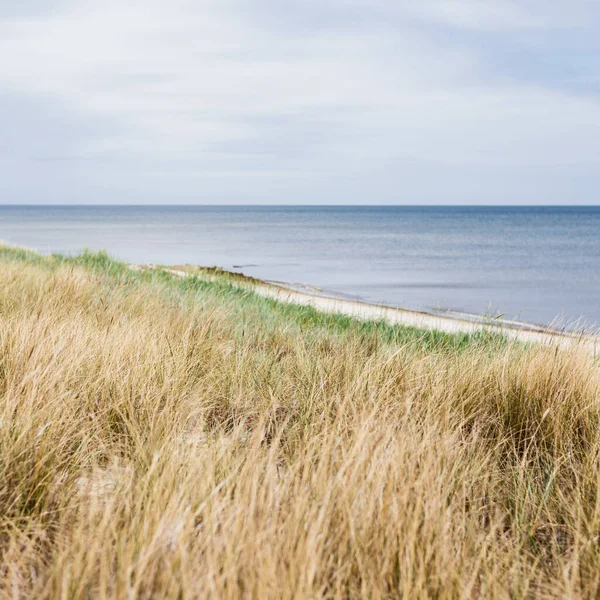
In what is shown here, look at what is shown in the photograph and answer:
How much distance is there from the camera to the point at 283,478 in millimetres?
2158

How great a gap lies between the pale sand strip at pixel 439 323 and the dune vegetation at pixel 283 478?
89 centimetres

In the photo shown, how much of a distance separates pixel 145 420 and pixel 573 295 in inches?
729

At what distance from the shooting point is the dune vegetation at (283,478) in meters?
1.68

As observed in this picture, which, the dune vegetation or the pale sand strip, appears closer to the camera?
the dune vegetation

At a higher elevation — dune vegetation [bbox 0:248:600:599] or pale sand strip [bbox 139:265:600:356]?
dune vegetation [bbox 0:248:600:599]

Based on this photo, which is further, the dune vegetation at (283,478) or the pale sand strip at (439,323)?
the pale sand strip at (439,323)

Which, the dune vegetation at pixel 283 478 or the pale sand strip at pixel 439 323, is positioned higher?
the dune vegetation at pixel 283 478

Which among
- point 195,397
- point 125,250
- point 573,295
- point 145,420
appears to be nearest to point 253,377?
point 195,397

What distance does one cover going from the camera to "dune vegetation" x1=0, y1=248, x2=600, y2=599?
1.68m

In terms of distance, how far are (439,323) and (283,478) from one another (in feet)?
23.8

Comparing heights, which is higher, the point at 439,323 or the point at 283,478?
the point at 283,478

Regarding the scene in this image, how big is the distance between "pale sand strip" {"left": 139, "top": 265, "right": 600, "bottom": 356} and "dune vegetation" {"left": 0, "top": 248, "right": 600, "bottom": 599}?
2.94 feet

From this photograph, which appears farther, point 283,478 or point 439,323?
point 439,323

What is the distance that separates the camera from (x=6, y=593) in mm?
1618
